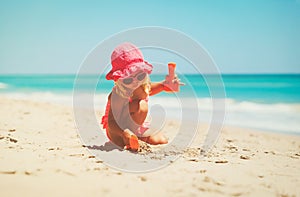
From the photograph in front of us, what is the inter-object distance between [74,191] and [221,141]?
3013 mm

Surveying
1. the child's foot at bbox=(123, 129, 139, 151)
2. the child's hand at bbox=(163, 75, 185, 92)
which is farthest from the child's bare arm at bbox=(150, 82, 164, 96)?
the child's foot at bbox=(123, 129, 139, 151)

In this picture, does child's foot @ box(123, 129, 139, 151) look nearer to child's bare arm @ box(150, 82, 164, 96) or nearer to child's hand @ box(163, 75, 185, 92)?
child's bare arm @ box(150, 82, 164, 96)

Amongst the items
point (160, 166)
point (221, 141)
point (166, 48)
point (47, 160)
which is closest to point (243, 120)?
point (221, 141)

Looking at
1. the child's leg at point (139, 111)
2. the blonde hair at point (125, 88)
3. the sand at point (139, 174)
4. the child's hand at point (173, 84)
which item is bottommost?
the sand at point (139, 174)

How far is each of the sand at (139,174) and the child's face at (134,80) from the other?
0.69m

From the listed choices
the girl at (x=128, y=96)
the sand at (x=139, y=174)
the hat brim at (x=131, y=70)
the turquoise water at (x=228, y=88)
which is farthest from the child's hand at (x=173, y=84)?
the sand at (x=139, y=174)

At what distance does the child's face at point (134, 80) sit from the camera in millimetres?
3371

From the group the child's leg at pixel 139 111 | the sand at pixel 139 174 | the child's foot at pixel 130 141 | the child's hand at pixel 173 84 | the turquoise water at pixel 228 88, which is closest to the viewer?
the sand at pixel 139 174

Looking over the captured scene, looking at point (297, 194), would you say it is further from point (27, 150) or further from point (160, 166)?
point (27, 150)

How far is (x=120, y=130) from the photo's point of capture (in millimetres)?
3473

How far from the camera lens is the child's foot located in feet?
10.7

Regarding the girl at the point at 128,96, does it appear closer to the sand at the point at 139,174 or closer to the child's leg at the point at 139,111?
the child's leg at the point at 139,111

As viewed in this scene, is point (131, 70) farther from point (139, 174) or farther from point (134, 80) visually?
point (139, 174)

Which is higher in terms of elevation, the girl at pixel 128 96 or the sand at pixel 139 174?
the girl at pixel 128 96
